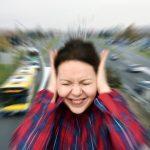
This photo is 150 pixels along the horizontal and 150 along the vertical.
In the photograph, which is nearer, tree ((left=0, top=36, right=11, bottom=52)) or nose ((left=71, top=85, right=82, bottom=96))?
nose ((left=71, top=85, right=82, bottom=96))

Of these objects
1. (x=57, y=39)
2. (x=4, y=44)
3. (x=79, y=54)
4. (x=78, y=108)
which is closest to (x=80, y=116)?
(x=78, y=108)

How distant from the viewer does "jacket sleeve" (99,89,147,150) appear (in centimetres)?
69

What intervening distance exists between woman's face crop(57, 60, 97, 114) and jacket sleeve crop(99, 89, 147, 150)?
0.13 feet

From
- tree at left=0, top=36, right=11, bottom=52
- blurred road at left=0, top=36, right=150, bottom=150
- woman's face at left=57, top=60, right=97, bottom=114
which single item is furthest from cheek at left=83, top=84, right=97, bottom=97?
tree at left=0, top=36, right=11, bottom=52

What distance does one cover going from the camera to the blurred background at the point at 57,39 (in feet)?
3.33

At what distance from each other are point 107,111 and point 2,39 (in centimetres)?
51

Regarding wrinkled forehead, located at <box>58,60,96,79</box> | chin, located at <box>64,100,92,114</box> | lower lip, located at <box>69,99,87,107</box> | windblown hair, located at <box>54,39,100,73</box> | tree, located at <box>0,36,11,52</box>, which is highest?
tree, located at <box>0,36,11,52</box>

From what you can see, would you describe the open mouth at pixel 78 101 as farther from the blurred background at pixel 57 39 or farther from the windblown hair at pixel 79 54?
the blurred background at pixel 57 39

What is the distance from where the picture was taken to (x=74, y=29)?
1.00 metres

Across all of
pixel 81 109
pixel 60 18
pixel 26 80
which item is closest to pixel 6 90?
pixel 26 80

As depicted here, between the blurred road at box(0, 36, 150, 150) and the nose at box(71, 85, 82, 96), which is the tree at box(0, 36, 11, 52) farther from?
the nose at box(71, 85, 82, 96)

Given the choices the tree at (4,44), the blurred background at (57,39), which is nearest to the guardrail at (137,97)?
the blurred background at (57,39)

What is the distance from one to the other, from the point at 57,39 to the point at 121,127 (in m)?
0.40

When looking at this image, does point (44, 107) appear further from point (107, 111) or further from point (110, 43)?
point (110, 43)
